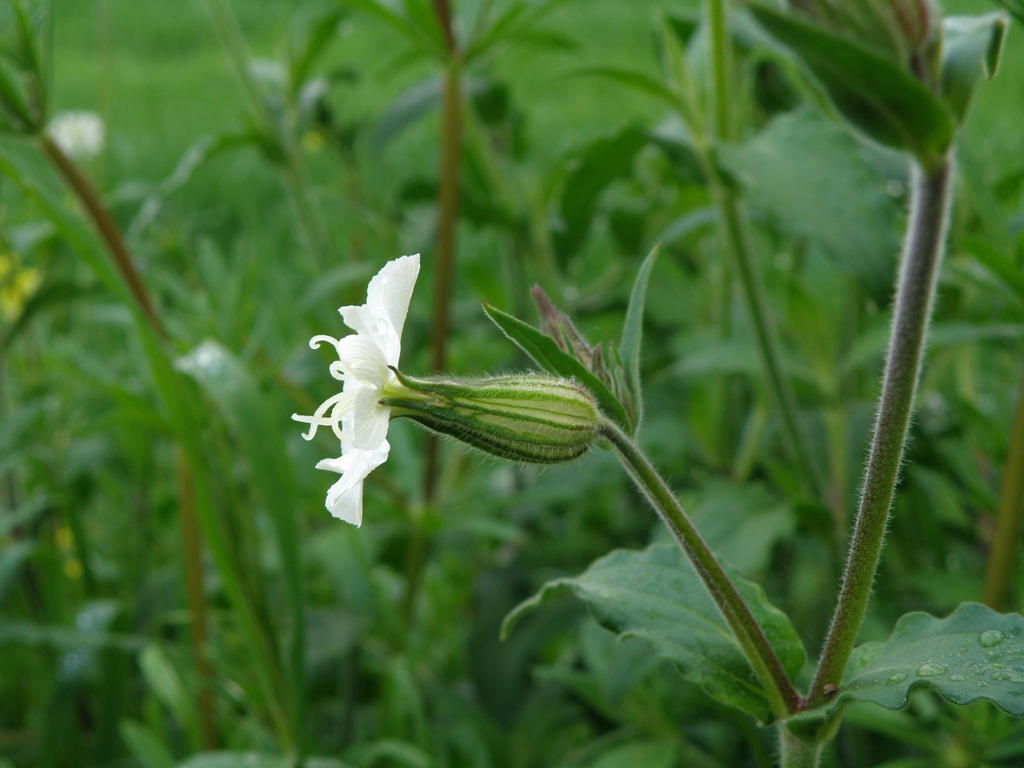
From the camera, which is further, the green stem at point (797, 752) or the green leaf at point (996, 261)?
the green leaf at point (996, 261)

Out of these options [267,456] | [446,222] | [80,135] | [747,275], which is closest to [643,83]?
[747,275]

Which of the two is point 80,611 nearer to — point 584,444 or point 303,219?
point 303,219

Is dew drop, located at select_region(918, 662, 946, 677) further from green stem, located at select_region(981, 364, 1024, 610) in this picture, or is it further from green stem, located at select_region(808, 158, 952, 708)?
green stem, located at select_region(981, 364, 1024, 610)

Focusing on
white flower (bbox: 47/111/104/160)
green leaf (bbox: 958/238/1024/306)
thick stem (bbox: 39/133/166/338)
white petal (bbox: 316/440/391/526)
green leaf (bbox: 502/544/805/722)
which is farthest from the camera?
white flower (bbox: 47/111/104/160)

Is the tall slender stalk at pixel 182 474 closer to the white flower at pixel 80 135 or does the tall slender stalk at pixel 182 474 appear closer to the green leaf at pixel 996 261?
the green leaf at pixel 996 261

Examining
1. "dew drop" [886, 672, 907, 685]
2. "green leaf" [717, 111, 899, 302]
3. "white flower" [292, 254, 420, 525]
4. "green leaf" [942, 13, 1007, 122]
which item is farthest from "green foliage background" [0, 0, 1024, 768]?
"white flower" [292, 254, 420, 525]

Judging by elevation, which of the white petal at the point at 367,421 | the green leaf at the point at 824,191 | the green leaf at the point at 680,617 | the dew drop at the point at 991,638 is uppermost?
the white petal at the point at 367,421

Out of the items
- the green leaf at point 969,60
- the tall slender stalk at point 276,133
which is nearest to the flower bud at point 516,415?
the green leaf at point 969,60
